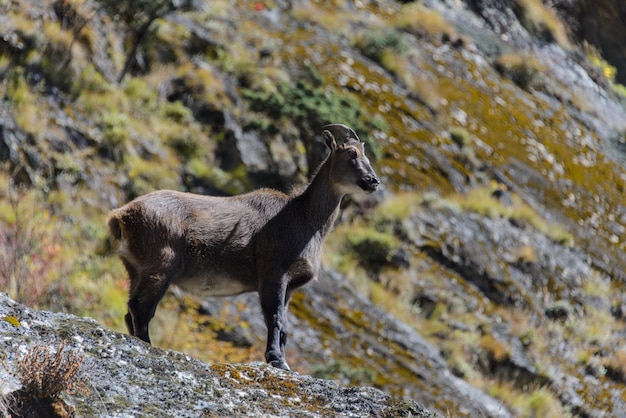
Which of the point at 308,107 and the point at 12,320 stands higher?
the point at 12,320

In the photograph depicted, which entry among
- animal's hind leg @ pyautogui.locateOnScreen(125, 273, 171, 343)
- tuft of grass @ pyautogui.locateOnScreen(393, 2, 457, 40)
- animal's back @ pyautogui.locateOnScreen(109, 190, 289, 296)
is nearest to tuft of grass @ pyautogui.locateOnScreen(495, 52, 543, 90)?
tuft of grass @ pyautogui.locateOnScreen(393, 2, 457, 40)

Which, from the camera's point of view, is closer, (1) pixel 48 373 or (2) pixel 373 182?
(1) pixel 48 373

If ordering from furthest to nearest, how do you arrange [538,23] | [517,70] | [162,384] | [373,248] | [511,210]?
[538,23]
[517,70]
[511,210]
[373,248]
[162,384]

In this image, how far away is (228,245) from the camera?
7.26 metres

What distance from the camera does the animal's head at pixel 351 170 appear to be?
8.06 m

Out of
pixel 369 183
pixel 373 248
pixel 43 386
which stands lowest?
pixel 373 248

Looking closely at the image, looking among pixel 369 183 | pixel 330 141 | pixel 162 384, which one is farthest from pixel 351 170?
pixel 162 384

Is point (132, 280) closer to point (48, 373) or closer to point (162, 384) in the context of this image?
point (162, 384)

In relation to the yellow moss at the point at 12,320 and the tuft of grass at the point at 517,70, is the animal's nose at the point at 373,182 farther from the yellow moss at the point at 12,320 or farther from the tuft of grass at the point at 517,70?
the tuft of grass at the point at 517,70

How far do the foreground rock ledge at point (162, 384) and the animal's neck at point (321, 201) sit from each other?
2719 mm

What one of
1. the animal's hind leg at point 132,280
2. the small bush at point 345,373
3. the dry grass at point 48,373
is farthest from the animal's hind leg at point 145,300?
the small bush at point 345,373

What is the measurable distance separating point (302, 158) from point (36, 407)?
12.7m

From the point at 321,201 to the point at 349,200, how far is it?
9090 millimetres

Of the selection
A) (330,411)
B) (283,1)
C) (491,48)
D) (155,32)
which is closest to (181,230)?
(330,411)
